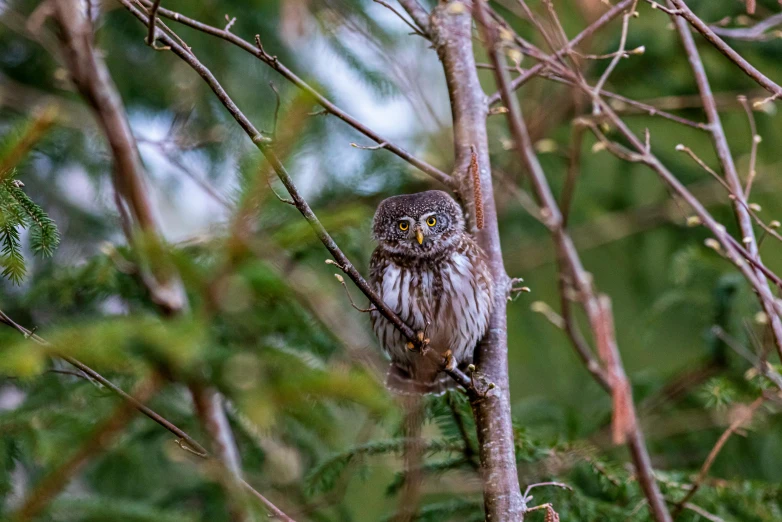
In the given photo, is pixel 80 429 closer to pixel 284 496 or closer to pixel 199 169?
pixel 284 496

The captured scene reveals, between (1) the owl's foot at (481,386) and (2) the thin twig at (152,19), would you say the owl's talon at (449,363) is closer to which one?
(1) the owl's foot at (481,386)

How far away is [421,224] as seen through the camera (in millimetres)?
3717

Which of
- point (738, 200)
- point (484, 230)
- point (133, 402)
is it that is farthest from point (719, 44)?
point (133, 402)

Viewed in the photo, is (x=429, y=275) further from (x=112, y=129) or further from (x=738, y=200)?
(x=112, y=129)

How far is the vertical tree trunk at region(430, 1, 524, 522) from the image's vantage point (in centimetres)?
264

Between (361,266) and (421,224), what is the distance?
74cm

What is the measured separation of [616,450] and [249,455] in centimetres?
205

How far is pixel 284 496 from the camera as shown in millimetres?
4203

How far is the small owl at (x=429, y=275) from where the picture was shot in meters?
3.52

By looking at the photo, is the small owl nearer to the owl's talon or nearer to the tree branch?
the owl's talon

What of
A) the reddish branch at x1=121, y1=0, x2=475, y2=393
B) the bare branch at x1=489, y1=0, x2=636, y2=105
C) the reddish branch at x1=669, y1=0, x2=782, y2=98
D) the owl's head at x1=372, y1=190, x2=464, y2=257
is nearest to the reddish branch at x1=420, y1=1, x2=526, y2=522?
the bare branch at x1=489, y1=0, x2=636, y2=105

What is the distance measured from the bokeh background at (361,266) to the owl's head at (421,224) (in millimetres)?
162

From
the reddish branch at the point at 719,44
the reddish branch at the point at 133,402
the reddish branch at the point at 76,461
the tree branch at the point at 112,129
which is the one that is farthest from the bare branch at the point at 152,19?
the reddish branch at the point at 719,44

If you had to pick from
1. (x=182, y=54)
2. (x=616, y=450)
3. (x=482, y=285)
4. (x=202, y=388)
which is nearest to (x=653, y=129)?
(x=616, y=450)
